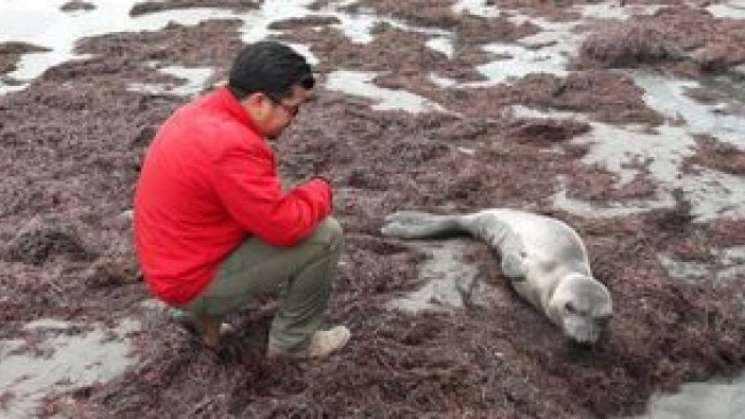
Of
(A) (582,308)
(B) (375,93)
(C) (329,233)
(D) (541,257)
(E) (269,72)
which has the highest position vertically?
(E) (269,72)

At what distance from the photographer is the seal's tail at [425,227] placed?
6766 millimetres

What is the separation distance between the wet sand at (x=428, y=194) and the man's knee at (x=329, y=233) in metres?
0.63

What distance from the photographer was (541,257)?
612 cm

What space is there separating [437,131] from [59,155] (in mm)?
3186

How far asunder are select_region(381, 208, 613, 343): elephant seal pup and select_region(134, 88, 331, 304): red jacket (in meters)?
1.61

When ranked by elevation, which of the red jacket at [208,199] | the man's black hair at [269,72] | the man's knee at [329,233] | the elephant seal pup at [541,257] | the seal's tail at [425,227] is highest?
the man's black hair at [269,72]

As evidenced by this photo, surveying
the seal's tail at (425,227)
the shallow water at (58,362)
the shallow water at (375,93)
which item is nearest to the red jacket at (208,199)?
the shallow water at (58,362)

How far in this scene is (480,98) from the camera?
33.4ft

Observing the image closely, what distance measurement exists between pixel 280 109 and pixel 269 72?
0.60 ft

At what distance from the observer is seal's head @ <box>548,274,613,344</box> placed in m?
5.36

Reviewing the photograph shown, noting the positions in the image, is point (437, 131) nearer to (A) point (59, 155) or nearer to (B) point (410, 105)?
(B) point (410, 105)

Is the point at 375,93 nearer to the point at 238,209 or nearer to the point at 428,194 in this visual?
the point at 428,194

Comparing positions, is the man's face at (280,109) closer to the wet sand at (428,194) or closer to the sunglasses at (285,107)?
the sunglasses at (285,107)

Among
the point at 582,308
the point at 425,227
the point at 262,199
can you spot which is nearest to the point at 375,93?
the point at 425,227
